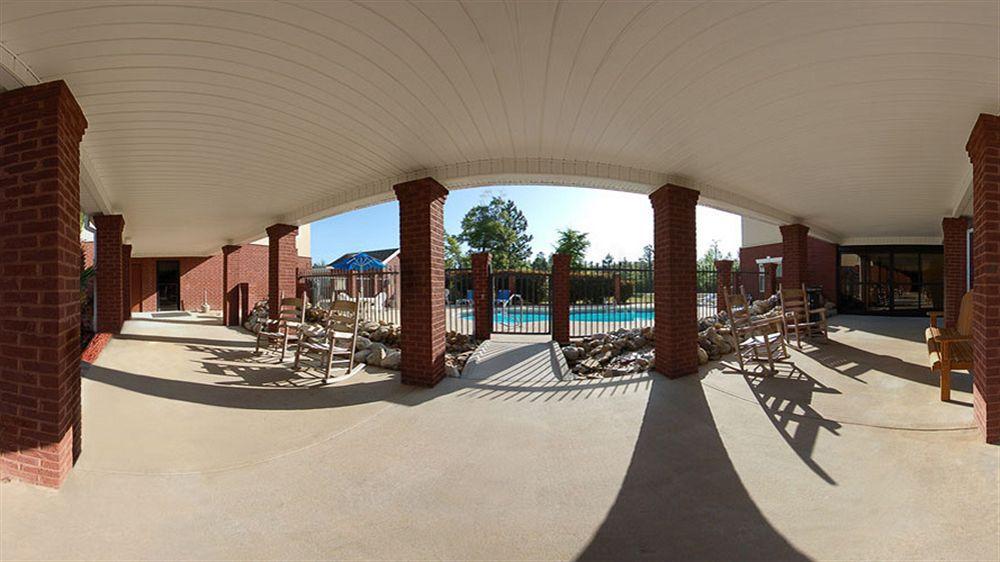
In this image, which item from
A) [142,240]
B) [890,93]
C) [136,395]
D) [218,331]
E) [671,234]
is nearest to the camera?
[890,93]

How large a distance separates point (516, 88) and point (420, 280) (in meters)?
2.63

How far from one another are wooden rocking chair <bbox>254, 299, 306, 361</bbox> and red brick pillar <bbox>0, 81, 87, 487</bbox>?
362cm


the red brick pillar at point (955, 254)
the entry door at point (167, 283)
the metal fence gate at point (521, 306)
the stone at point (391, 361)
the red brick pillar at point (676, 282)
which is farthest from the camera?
the entry door at point (167, 283)

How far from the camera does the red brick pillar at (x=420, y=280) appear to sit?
186 inches

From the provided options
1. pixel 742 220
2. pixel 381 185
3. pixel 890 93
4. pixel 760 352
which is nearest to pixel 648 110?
pixel 890 93

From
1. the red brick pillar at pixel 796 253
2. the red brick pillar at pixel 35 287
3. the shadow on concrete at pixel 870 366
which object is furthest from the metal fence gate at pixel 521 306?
the red brick pillar at pixel 35 287

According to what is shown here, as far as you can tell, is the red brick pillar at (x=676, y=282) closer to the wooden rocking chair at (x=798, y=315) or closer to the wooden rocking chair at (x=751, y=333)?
the wooden rocking chair at (x=751, y=333)

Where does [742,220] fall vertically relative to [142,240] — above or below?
above

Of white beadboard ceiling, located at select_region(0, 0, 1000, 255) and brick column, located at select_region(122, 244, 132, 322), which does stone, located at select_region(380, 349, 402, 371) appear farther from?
brick column, located at select_region(122, 244, 132, 322)

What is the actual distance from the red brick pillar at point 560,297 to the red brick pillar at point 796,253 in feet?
18.6

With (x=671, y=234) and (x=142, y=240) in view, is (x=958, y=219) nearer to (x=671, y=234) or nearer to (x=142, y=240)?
(x=671, y=234)

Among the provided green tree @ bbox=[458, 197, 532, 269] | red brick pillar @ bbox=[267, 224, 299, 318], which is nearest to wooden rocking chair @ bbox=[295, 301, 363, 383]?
red brick pillar @ bbox=[267, 224, 299, 318]

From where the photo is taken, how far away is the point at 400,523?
2.15 metres

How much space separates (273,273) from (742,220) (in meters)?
20.4
